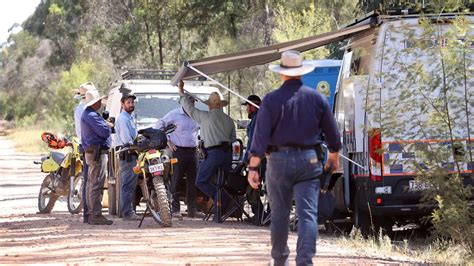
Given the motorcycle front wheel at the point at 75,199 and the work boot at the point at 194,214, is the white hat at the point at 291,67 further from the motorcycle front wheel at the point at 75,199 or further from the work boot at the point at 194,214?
the motorcycle front wheel at the point at 75,199

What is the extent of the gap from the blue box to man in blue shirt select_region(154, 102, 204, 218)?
4989 millimetres

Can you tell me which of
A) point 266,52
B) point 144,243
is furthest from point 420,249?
point 144,243

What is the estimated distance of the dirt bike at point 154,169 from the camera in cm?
1416

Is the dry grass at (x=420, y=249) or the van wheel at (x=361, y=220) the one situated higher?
the van wheel at (x=361, y=220)

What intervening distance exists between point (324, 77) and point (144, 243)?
962 cm

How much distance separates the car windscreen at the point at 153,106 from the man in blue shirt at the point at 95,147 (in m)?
3.18

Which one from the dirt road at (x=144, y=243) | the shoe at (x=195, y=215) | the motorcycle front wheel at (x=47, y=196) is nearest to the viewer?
the dirt road at (x=144, y=243)

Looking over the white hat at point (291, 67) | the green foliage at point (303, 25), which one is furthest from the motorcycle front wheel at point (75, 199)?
the green foliage at point (303, 25)

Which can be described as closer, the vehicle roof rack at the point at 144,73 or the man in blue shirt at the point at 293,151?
the man in blue shirt at the point at 293,151

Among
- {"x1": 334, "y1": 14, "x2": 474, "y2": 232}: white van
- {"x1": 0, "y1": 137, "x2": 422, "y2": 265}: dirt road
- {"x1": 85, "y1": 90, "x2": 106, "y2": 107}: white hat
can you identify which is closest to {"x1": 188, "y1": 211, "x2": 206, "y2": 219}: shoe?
{"x1": 0, "y1": 137, "x2": 422, "y2": 265}: dirt road

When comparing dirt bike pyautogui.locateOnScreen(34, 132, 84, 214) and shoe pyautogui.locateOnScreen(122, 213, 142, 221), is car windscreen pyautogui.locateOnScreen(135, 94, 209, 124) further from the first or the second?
shoe pyautogui.locateOnScreen(122, 213, 142, 221)

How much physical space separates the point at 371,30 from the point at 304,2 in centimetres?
2044

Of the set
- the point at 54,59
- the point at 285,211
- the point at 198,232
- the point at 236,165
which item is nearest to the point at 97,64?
the point at 54,59

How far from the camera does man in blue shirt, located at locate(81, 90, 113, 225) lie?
48.0ft
